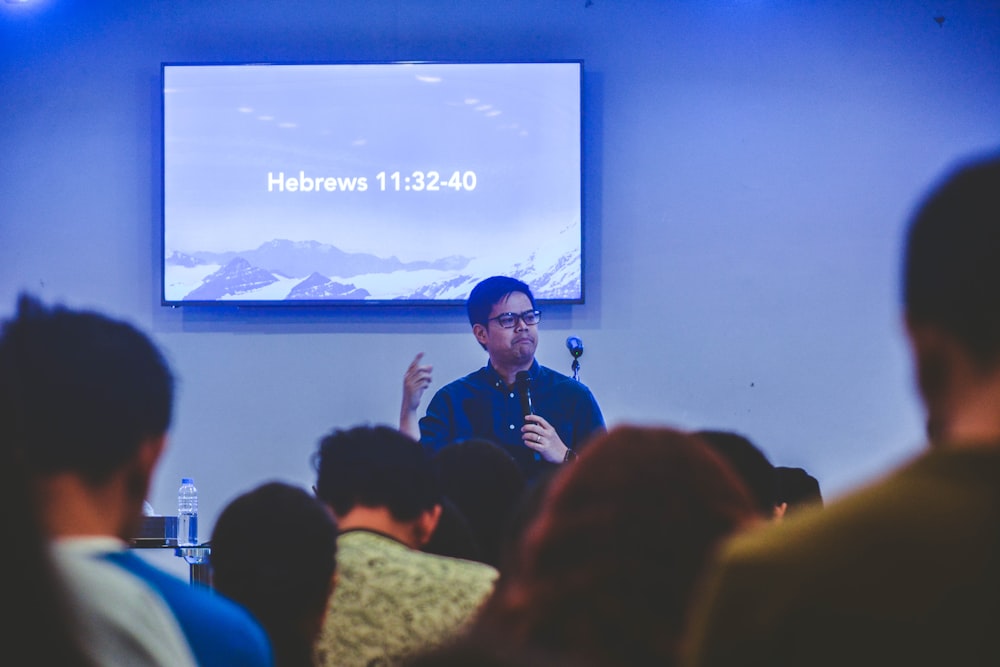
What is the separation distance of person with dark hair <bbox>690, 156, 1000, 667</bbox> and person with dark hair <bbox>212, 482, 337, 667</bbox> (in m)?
1.05

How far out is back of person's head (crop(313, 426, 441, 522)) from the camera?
7.18 ft

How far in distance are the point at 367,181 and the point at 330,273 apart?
444 millimetres

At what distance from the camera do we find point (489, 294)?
4000mm

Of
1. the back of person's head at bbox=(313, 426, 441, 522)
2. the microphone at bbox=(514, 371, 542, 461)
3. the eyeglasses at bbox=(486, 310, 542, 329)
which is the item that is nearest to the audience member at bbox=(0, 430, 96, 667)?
the back of person's head at bbox=(313, 426, 441, 522)

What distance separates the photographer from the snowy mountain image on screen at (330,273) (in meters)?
4.85

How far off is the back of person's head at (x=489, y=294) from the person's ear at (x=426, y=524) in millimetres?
1778

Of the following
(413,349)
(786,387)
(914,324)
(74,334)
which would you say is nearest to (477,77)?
(413,349)

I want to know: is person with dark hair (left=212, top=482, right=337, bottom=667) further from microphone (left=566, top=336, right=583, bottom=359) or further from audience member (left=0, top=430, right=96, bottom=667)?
microphone (left=566, top=336, right=583, bottom=359)

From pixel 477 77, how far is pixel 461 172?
0.43m

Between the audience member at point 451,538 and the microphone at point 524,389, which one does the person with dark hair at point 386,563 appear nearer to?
the audience member at point 451,538

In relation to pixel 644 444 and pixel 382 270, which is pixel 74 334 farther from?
pixel 382 270

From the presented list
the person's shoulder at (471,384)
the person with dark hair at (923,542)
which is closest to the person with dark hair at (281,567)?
the person with dark hair at (923,542)

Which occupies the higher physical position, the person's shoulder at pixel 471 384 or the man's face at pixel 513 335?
the man's face at pixel 513 335

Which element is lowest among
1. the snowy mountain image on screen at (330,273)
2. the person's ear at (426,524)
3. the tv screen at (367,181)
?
the person's ear at (426,524)
